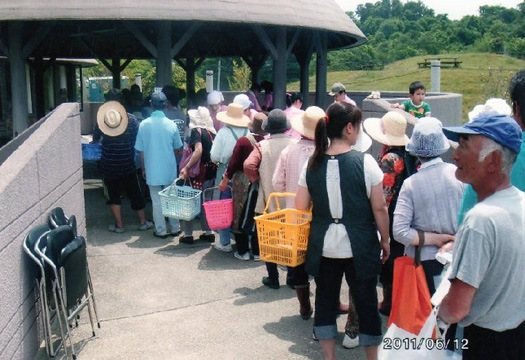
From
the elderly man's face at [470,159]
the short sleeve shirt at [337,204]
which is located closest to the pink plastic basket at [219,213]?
the short sleeve shirt at [337,204]

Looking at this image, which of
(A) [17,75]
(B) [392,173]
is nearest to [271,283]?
(B) [392,173]

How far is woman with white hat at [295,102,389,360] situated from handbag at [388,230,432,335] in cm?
48

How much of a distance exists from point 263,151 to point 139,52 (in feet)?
50.6

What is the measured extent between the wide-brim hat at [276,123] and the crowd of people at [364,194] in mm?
14

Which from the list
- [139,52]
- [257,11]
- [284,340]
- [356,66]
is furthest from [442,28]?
[284,340]

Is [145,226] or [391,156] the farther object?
[145,226]

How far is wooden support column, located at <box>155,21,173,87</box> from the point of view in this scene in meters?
11.0

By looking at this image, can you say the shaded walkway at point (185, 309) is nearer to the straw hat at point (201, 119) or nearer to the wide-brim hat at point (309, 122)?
the straw hat at point (201, 119)

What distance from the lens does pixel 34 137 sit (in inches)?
210

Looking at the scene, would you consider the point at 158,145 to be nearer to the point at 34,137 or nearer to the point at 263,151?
the point at 263,151

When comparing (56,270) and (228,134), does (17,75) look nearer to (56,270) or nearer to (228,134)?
(228,134)

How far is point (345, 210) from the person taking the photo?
419 cm

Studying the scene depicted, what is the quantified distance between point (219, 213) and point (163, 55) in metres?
4.97

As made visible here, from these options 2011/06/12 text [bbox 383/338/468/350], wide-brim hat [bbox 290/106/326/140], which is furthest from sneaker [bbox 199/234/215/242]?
2011/06/12 text [bbox 383/338/468/350]
